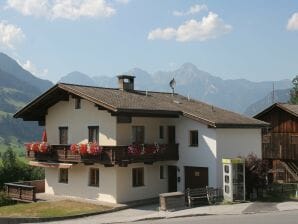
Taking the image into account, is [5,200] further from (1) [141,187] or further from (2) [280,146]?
(2) [280,146]

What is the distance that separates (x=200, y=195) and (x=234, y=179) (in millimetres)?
2247

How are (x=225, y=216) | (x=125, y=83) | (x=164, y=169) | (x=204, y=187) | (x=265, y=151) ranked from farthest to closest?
(x=265, y=151)
(x=125, y=83)
(x=164, y=169)
(x=204, y=187)
(x=225, y=216)

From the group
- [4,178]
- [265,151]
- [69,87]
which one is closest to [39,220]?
[69,87]

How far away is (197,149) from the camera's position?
3506 centimetres

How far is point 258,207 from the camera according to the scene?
29750mm

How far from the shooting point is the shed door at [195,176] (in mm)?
34688

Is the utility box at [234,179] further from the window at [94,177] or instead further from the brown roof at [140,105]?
the window at [94,177]

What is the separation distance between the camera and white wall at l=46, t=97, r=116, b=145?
34.3 meters

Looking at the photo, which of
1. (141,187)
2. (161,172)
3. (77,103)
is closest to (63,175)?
(77,103)

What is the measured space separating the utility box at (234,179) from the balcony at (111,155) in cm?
434

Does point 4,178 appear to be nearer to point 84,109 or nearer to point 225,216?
point 84,109

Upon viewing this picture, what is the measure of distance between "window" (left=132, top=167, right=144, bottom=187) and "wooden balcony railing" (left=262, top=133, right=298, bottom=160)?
15.7m

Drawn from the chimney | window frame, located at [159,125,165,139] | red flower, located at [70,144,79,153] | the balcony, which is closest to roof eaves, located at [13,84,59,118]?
the balcony

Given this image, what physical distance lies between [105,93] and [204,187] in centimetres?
902
